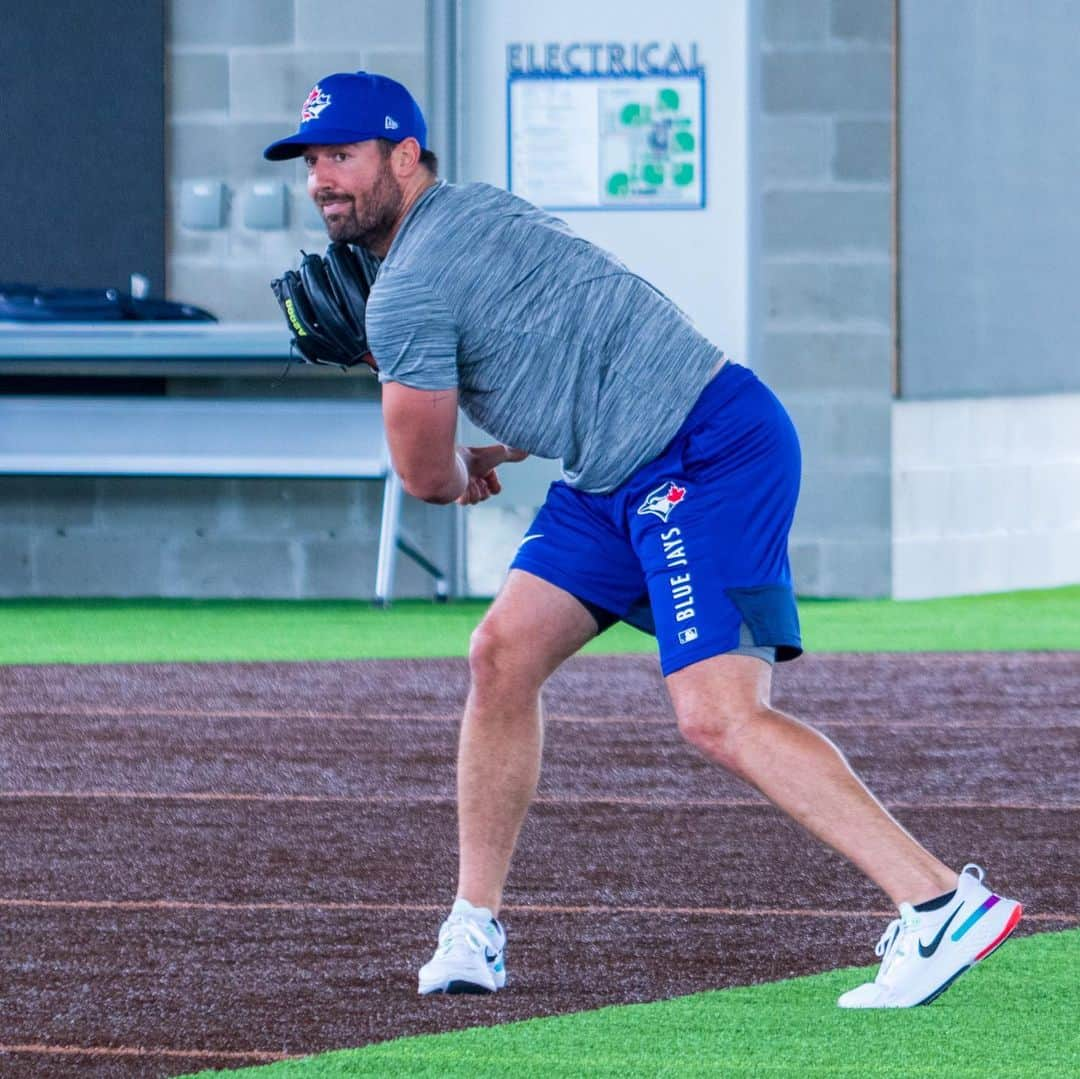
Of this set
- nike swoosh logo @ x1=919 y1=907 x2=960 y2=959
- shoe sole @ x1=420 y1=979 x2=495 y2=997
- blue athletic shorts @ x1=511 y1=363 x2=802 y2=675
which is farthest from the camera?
shoe sole @ x1=420 y1=979 x2=495 y2=997

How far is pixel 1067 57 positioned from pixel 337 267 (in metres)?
11.0

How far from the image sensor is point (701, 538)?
170 inches

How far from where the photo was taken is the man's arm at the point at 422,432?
14.1ft

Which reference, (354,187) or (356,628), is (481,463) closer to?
(354,187)

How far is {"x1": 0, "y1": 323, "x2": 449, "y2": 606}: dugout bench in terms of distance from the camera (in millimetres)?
12461

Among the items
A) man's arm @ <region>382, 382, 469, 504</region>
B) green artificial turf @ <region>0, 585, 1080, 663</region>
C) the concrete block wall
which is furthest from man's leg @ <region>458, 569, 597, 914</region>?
the concrete block wall

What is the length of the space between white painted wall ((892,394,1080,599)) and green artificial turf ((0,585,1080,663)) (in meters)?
0.28

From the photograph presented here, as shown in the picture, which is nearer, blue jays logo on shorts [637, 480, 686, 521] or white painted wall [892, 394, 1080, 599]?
blue jays logo on shorts [637, 480, 686, 521]

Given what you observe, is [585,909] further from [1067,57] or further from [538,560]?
[1067,57]

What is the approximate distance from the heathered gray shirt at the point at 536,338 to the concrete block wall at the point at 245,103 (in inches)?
358

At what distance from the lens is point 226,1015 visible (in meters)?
4.25

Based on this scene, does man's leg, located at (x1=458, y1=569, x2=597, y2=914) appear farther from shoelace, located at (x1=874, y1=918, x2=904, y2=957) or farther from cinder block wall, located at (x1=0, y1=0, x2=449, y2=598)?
cinder block wall, located at (x1=0, y1=0, x2=449, y2=598)

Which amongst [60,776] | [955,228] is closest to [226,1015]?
[60,776]

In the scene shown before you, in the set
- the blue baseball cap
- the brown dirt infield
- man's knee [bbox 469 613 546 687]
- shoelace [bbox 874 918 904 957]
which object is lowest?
the brown dirt infield
